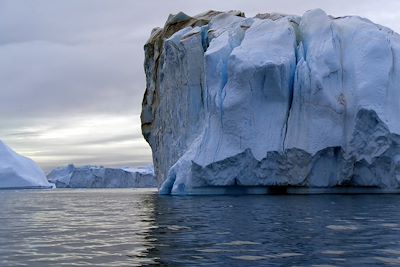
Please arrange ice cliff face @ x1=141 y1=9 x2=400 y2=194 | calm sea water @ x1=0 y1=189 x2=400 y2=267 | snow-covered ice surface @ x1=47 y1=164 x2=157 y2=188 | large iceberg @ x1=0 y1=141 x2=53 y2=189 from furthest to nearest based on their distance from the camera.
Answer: snow-covered ice surface @ x1=47 y1=164 x2=157 y2=188
large iceberg @ x1=0 y1=141 x2=53 y2=189
ice cliff face @ x1=141 y1=9 x2=400 y2=194
calm sea water @ x1=0 y1=189 x2=400 y2=267

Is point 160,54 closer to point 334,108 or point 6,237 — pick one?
point 334,108

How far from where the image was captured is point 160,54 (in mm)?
31453

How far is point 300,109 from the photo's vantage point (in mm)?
22625

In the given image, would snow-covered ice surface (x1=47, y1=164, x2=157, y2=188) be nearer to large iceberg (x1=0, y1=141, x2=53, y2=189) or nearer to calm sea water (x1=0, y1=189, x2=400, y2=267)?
large iceberg (x1=0, y1=141, x2=53, y2=189)

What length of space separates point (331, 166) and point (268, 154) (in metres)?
2.59

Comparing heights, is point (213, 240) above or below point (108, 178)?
below

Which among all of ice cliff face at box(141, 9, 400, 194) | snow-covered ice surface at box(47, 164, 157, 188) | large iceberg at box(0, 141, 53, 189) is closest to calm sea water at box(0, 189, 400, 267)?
ice cliff face at box(141, 9, 400, 194)

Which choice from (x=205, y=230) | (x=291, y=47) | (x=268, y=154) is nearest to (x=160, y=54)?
(x=291, y=47)

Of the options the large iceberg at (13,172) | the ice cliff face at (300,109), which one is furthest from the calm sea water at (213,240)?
the large iceberg at (13,172)

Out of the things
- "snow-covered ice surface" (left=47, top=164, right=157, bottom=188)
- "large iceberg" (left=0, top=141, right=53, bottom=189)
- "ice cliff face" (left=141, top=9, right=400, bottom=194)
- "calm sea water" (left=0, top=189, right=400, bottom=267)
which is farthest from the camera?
"snow-covered ice surface" (left=47, top=164, right=157, bottom=188)

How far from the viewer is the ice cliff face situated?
2120 centimetres

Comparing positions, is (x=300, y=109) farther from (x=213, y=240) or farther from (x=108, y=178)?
(x=108, y=178)

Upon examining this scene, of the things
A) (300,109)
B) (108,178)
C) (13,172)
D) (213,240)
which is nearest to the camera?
(213,240)

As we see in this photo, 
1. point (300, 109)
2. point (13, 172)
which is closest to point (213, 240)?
point (300, 109)
